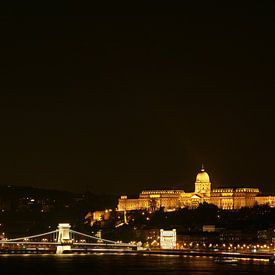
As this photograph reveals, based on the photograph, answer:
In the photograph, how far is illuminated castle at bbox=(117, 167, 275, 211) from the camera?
14612 centimetres

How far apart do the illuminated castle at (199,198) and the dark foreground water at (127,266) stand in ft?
150

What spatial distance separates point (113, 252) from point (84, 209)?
51.8 metres

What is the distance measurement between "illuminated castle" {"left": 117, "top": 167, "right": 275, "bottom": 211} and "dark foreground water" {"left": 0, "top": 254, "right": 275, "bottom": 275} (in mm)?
45642

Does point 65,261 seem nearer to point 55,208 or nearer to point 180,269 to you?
point 180,269

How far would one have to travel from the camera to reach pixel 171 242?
119 meters

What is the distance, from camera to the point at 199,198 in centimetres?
15025

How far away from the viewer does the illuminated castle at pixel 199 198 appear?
146125 mm

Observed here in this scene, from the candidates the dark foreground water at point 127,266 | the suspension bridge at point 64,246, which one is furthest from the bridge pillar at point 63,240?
the dark foreground water at point 127,266

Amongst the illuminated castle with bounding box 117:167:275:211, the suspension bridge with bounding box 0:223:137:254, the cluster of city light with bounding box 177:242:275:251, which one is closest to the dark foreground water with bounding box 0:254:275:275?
the suspension bridge with bounding box 0:223:137:254

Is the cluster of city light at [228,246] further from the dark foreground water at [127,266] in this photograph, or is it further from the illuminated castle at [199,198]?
the illuminated castle at [199,198]

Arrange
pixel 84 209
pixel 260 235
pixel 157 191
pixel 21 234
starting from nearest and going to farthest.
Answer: pixel 260 235 → pixel 21 234 → pixel 157 191 → pixel 84 209

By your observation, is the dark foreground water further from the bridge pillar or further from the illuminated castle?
the illuminated castle

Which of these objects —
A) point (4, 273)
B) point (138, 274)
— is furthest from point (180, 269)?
point (4, 273)

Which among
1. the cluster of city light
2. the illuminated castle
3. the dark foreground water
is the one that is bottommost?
the dark foreground water
